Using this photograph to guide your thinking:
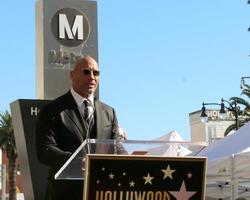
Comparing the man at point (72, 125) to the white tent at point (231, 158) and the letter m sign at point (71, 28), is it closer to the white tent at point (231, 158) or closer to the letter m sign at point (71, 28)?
the letter m sign at point (71, 28)

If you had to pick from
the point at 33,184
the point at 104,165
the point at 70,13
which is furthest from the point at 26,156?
the point at 104,165

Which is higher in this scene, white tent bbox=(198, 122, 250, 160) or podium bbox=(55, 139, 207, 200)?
podium bbox=(55, 139, 207, 200)

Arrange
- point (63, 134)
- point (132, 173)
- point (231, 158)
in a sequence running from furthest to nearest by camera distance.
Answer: point (231, 158), point (63, 134), point (132, 173)

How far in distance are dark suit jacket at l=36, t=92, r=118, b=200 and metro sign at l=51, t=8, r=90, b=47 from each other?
6.41 feet

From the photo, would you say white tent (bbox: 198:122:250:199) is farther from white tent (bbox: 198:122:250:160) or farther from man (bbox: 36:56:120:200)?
man (bbox: 36:56:120:200)

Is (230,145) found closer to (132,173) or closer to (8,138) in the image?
(132,173)

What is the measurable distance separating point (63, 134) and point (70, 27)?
2204 millimetres

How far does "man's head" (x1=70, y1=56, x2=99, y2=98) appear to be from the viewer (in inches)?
123

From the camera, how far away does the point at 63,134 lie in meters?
3.08

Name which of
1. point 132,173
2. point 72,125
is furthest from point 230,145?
point 132,173

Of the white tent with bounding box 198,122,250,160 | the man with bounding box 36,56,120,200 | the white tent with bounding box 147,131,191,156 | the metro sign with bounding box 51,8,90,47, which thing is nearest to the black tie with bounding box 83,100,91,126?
the man with bounding box 36,56,120,200

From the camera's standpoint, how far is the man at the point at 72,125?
2934 millimetres

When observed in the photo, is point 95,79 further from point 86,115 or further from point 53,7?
point 53,7

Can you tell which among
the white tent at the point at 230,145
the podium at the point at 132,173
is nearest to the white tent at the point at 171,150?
the podium at the point at 132,173
